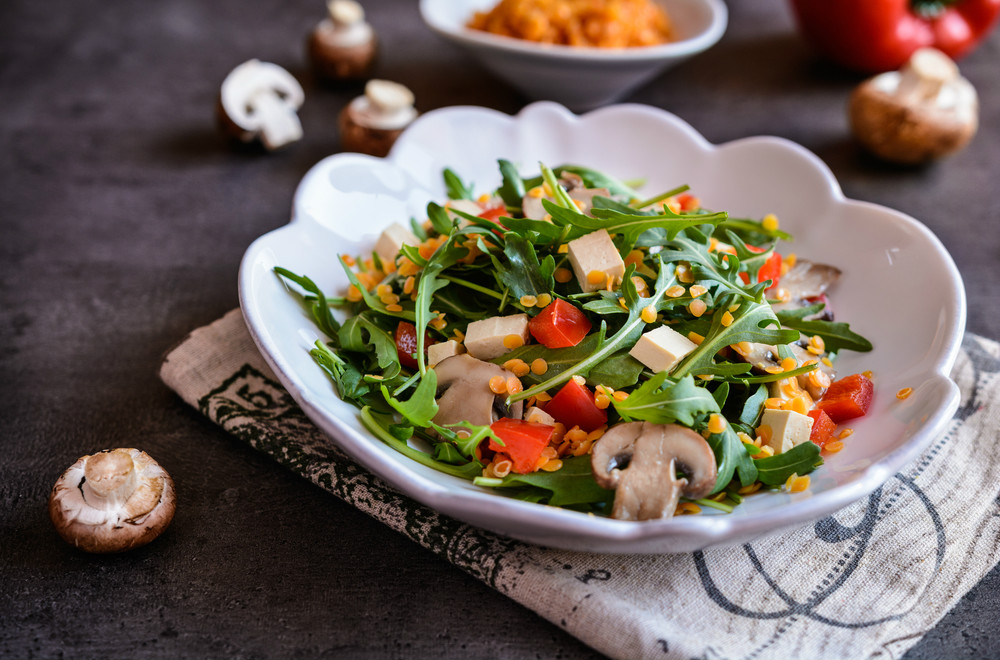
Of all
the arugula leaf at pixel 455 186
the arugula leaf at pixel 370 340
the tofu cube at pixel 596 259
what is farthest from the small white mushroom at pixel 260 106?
the tofu cube at pixel 596 259

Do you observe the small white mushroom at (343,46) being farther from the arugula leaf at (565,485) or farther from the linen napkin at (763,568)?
the arugula leaf at (565,485)

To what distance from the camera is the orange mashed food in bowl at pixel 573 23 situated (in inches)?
144

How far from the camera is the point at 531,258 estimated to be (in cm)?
220

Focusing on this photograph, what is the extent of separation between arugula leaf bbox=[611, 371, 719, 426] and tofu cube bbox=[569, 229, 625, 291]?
367mm

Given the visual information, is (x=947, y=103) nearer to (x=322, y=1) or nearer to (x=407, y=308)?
(x=407, y=308)

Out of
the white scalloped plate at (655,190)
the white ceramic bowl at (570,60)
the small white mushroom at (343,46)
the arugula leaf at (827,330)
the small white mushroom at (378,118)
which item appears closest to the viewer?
the white scalloped plate at (655,190)

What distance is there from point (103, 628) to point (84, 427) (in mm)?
755

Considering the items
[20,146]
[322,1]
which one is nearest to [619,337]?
[20,146]

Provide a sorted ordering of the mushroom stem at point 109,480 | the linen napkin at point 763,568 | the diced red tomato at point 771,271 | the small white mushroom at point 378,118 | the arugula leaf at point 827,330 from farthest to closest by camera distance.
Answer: the small white mushroom at point 378,118
the diced red tomato at point 771,271
the arugula leaf at point 827,330
the mushroom stem at point 109,480
the linen napkin at point 763,568

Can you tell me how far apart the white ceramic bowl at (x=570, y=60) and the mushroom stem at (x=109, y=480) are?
7.84 ft

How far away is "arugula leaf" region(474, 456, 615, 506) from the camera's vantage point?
1.84 meters

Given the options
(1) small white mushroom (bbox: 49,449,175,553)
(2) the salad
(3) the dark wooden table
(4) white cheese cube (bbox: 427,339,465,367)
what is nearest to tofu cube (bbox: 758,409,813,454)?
(2) the salad

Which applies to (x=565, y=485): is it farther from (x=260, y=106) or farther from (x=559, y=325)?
(x=260, y=106)

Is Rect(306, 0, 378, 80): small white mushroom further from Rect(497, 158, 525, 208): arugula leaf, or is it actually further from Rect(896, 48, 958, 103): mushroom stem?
Rect(896, 48, 958, 103): mushroom stem
